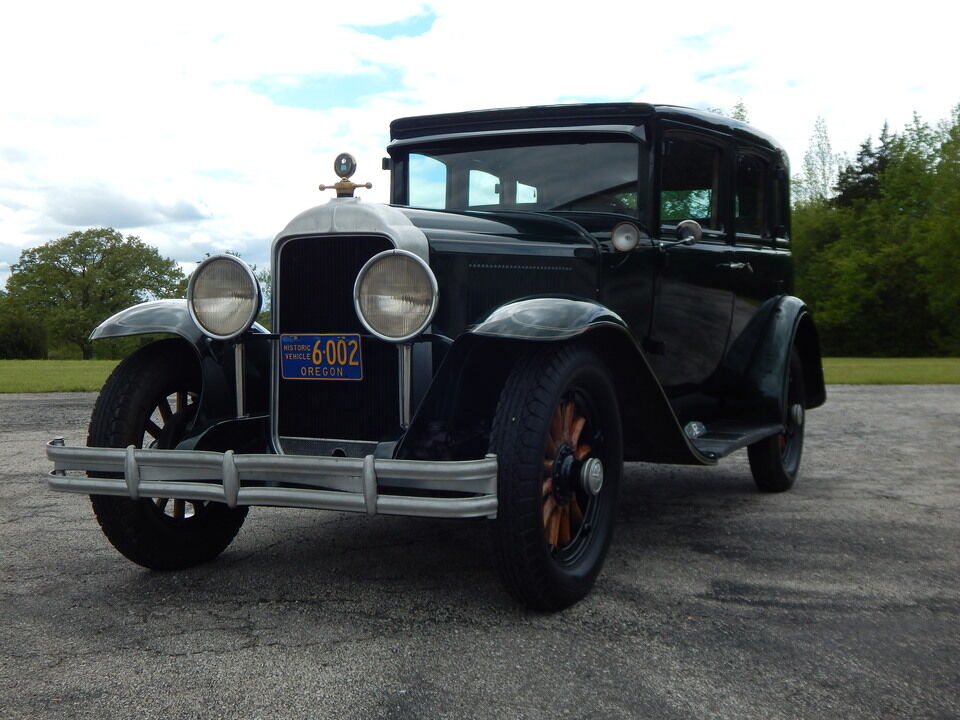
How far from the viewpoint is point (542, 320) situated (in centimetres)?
319

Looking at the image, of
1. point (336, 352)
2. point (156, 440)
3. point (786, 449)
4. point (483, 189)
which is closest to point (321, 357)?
point (336, 352)

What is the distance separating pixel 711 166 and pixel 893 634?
282cm

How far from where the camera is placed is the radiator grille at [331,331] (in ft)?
11.9

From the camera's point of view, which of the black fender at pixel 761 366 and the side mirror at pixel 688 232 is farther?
the black fender at pixel 761 366

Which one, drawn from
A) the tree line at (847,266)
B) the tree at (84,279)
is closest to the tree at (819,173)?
the tree line at (847,266)

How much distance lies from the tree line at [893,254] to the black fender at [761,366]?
36.1m

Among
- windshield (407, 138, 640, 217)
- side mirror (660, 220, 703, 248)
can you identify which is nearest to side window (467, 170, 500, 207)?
A: windshield (407, 138, 640, 217)

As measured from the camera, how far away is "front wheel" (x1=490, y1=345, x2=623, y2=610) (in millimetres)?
3059

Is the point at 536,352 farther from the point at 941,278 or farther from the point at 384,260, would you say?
the point at 941,278

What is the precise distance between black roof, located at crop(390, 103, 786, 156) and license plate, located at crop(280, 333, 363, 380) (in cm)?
167

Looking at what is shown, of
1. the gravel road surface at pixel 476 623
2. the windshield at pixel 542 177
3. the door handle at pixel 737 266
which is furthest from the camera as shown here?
the door handle at pixel 737 266

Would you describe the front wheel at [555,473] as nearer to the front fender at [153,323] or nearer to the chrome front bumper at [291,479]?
the chrome front bumper at [291,479]

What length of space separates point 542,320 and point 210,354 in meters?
1.47

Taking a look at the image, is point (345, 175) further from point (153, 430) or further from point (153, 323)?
point (153, 430)
